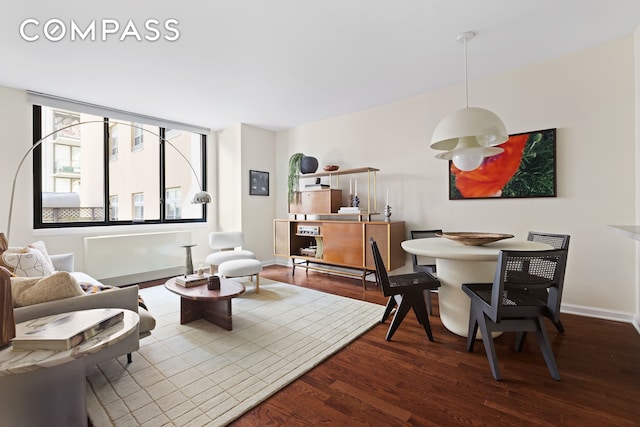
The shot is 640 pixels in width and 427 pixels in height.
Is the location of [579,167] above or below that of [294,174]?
below

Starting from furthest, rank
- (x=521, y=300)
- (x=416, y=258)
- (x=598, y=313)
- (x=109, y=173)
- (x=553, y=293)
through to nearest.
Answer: (x=109, y=173)
(x=416, y=258)
(x=598, y=313)
(x=521, y=300)
(x=553, y=293)

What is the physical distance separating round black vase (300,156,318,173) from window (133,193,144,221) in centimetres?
265

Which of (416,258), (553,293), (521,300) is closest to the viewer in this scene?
(553,293)

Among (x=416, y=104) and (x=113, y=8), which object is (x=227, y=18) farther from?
(x=416, y=104)

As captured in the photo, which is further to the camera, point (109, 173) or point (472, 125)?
point (109, 173)

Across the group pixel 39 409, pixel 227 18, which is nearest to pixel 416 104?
pixel 227 18

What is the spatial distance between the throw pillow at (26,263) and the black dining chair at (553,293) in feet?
12.6

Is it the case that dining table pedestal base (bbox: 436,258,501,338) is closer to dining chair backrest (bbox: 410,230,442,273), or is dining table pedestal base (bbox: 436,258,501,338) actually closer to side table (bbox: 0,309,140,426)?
dining chair backrest (bbox: 410,230,442,273)

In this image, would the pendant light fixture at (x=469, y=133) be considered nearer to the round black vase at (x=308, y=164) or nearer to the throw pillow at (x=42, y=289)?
the round black vase at (x=308, y=164)

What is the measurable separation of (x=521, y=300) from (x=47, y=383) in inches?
102

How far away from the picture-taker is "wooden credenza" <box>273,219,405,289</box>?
3645 millimetres

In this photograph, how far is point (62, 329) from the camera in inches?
45.9

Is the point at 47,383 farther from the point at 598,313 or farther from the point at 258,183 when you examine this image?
the point at 258,183

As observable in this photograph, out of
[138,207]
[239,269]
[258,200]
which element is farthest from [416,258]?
[138,207]
